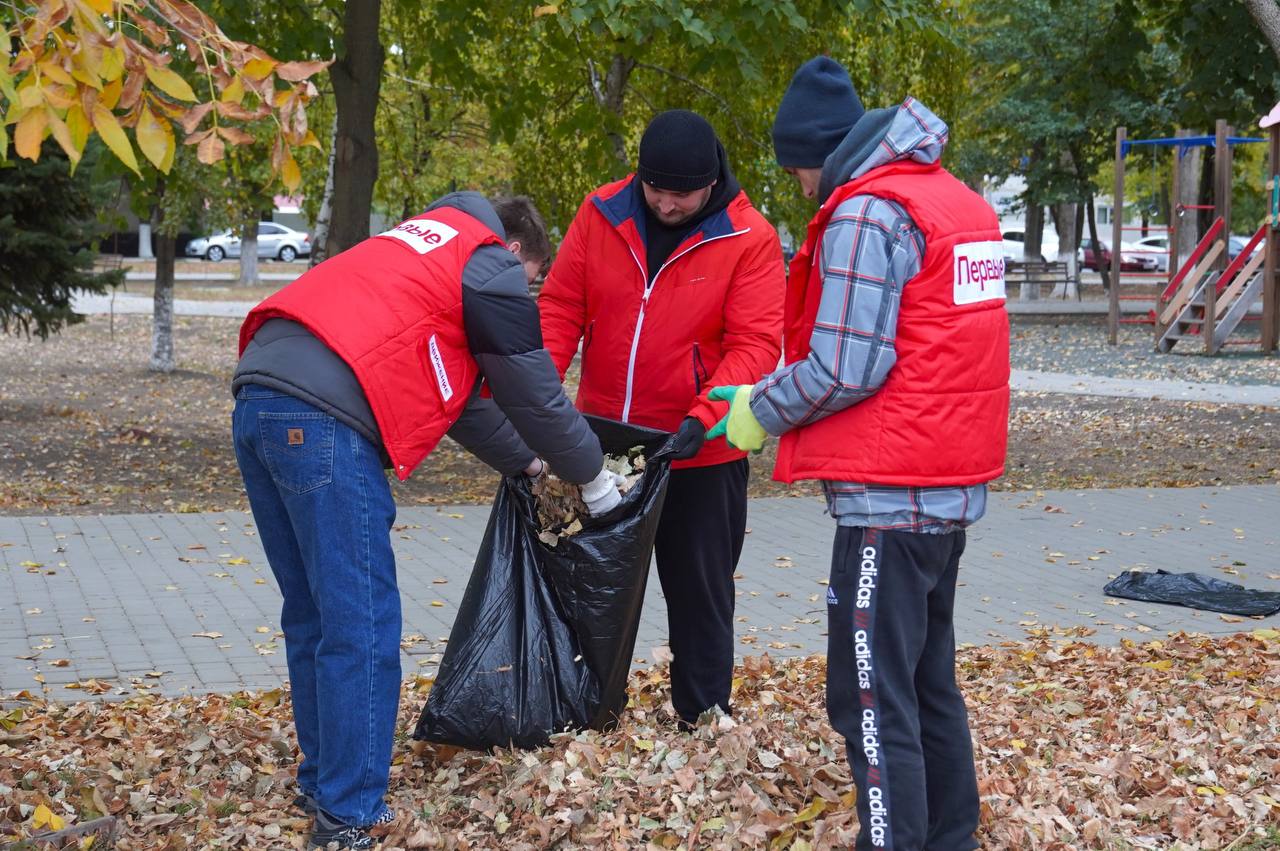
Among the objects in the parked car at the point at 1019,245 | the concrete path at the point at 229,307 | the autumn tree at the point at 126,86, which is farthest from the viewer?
the parked car at the point at 1019,245

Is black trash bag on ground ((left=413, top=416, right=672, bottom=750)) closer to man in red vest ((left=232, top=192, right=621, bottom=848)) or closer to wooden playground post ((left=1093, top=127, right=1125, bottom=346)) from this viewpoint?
man in red vest ((left=232, top=192, right=621, bottom=848))

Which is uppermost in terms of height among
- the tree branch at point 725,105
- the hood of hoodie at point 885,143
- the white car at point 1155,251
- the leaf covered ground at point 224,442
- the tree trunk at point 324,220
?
the white car at point 1155,251

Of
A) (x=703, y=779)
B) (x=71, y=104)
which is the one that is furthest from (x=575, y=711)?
(x=71, y=104)

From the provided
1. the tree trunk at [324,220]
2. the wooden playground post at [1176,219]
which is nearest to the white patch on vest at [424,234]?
the tree trunk at [324,220]

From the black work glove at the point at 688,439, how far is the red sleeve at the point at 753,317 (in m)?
0.11

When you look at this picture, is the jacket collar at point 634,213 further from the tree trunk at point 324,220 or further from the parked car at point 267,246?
the parked car at point 267,246

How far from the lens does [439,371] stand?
331cm

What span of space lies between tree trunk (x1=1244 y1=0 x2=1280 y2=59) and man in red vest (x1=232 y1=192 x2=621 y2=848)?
22.3ft

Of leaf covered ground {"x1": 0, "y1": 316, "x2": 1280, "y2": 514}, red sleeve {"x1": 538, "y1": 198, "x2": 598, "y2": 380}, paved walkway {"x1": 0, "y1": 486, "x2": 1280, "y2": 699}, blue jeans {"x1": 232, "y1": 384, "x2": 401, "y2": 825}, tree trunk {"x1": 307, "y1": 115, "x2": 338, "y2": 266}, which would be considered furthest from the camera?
tree trunk {"x1": 307, "y1": 115, "x2": 338, "y2": 266}

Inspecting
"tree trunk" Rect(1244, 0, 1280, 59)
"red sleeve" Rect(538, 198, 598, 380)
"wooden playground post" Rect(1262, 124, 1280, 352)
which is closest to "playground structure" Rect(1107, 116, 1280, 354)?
"wooden playground post" Rect(1262, 124, 1280, 352)

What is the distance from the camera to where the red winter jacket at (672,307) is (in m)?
3.89

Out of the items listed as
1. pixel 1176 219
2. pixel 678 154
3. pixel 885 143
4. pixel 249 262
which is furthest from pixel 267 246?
pixel 885 143

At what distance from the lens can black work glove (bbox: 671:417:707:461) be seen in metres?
3.76

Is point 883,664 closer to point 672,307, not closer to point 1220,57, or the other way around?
point 672,307
